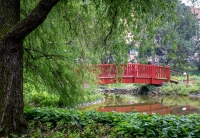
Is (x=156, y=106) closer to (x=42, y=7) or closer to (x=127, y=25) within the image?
(x=127, y=25)

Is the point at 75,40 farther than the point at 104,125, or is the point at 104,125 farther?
the point at 75,40

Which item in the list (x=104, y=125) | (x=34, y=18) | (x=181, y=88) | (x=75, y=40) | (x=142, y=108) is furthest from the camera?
(x=181, y=88)

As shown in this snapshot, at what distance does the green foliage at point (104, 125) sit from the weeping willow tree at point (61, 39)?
49 cm

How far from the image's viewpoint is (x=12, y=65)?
3318mm

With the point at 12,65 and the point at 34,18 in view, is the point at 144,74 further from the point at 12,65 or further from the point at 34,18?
the point at 34,18

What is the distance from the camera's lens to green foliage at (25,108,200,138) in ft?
10.6

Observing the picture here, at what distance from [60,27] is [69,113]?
191cm

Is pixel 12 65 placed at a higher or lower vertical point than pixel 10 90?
higher

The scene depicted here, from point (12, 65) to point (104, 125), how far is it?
158cm

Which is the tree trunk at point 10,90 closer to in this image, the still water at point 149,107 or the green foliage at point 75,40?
the green foliage at point 75,40

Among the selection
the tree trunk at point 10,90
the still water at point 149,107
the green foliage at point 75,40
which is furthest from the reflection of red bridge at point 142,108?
the tree trunk at point 10,90

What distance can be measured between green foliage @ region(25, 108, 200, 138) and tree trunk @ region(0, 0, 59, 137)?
12.7 inches

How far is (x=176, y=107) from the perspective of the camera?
1160 centimetres

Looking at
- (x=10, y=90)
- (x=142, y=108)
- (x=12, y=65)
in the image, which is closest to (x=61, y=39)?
(x=12, y=65)
